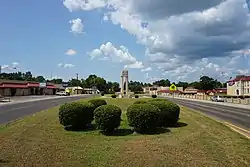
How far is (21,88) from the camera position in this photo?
298 ft

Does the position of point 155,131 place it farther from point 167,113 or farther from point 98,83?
point 98,83

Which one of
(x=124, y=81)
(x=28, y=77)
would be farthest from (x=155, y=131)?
(x=28, y=77)

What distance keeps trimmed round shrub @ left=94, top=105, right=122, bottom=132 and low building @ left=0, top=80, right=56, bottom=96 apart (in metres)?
69.4

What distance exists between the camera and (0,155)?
889 cm

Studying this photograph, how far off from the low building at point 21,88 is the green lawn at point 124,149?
7012 centimetres

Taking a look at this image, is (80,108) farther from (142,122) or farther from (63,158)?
(63,158)

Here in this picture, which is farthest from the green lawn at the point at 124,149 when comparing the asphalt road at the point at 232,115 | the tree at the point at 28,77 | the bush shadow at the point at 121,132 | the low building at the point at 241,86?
the tree at the point at 28,77

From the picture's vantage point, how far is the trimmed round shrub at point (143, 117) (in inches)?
501

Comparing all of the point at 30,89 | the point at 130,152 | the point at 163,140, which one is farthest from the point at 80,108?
the point at 30,89

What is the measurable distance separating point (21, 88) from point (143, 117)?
8342 centimetres

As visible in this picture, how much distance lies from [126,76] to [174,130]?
60.0m

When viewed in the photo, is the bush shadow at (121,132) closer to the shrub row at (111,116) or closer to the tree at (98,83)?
the shrub row at (111,116)

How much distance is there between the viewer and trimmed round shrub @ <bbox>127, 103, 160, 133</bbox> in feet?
41.8

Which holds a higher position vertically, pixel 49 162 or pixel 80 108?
pixel 80 108
